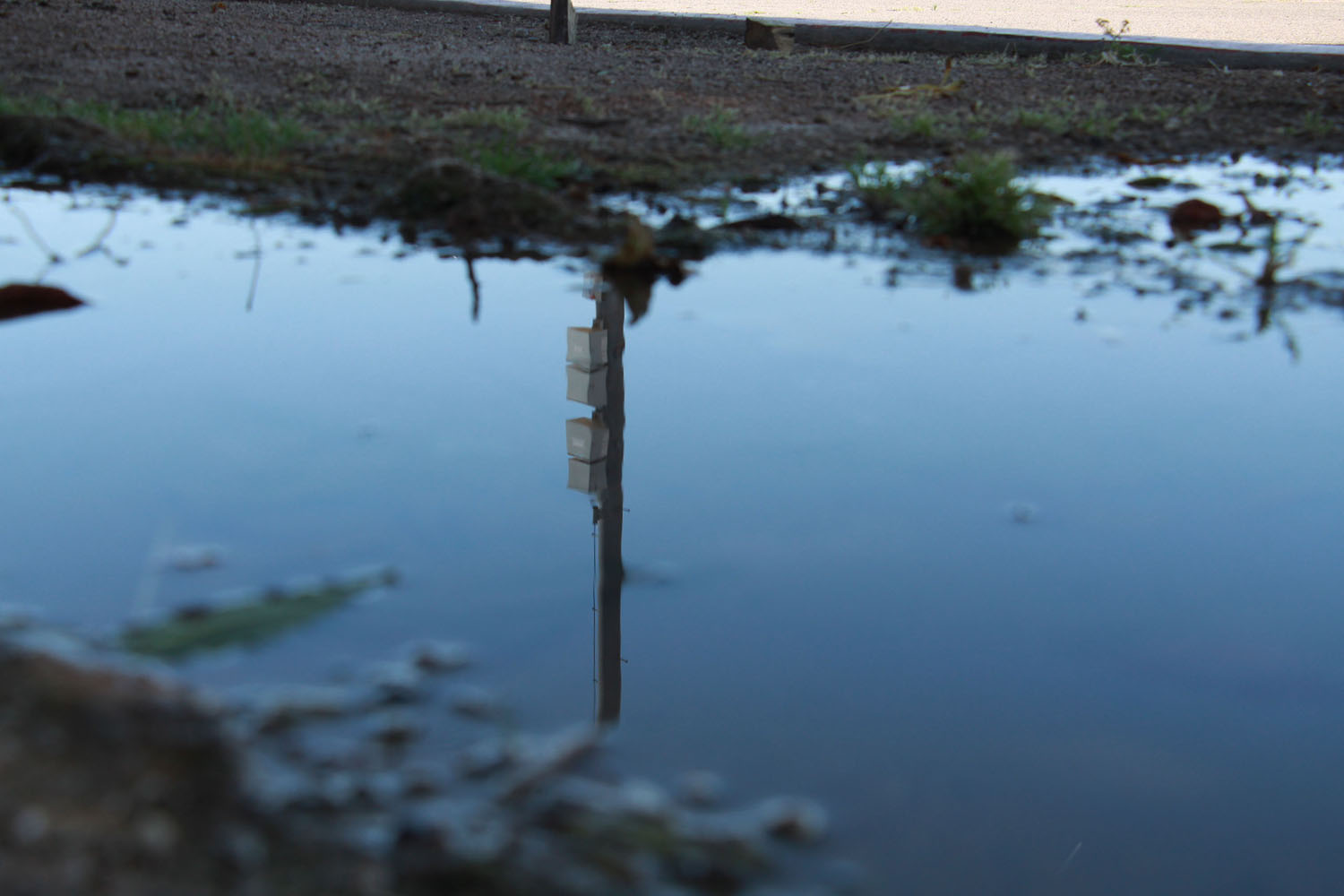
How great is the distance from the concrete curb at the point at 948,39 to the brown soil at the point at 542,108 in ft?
0.82

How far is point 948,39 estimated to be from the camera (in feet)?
23.7

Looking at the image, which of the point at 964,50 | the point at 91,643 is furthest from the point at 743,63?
the point at 91,643

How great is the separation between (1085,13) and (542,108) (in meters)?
6.28

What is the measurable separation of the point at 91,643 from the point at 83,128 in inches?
105

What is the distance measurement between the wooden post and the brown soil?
11 centimetres

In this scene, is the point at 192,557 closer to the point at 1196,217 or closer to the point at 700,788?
the point at 700,788

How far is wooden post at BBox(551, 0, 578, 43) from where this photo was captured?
6.96 meters

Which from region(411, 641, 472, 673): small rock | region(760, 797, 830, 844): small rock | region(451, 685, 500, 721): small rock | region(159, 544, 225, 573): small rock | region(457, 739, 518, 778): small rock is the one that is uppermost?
region(159, 544, 225, 573): small rock

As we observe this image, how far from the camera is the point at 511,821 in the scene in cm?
103

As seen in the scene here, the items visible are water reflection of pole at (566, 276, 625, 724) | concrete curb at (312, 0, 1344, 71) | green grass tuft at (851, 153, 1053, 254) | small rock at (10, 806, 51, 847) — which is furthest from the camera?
concrete curb at (312, 0, 1344, 71)

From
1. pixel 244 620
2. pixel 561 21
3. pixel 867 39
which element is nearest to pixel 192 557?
pixel 244 620

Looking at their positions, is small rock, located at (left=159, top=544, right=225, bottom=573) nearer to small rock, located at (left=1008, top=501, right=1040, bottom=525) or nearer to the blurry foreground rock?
the blurry foreground rock

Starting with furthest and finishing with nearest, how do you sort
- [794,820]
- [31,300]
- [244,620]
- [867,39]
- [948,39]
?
[867,39], [948,39], [31,300], [244,620], [794,820]

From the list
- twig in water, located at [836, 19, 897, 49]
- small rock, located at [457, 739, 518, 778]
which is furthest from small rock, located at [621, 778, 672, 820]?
twig in water, located at [836, 19, 897, 49]
